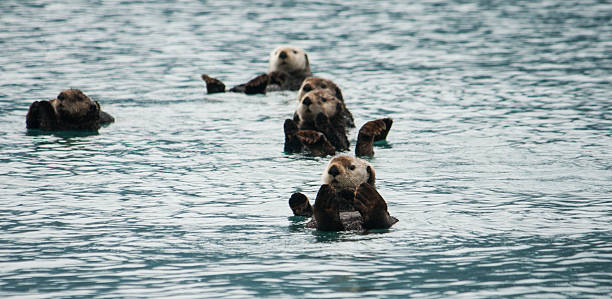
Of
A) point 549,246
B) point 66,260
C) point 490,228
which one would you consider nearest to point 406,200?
point 490,228

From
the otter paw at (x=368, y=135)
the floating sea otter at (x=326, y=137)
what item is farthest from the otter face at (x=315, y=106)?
the otter paw at (x=368, y=135)

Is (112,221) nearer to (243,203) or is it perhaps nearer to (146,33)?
(243,203)

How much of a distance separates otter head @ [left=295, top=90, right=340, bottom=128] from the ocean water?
1.59 feet

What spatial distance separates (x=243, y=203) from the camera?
8.26 meters

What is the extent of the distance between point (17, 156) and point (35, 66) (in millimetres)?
7085

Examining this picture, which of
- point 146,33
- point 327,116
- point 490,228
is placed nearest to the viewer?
Answer: point 490,228

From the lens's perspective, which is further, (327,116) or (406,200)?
(327,116)

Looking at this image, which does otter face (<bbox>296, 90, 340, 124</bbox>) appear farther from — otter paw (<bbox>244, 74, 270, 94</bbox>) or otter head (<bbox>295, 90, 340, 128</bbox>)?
otter paw (<bbox>244, 74, 270, 94</bbox>)

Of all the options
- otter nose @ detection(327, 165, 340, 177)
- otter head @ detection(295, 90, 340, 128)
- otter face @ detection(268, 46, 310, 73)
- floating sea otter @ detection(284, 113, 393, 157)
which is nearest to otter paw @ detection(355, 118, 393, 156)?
floating sea otter @ detection(284, 113, 393, 157)

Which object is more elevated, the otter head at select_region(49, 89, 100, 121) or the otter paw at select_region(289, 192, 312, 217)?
the otter head at select_region(49, 89, 100, 121)

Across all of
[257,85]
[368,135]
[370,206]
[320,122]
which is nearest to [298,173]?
[368,135]

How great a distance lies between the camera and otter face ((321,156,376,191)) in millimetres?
7613

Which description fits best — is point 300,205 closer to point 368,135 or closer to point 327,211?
point 327,211

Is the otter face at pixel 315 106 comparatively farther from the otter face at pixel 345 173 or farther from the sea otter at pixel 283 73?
the sea otter at pixel 283 73
